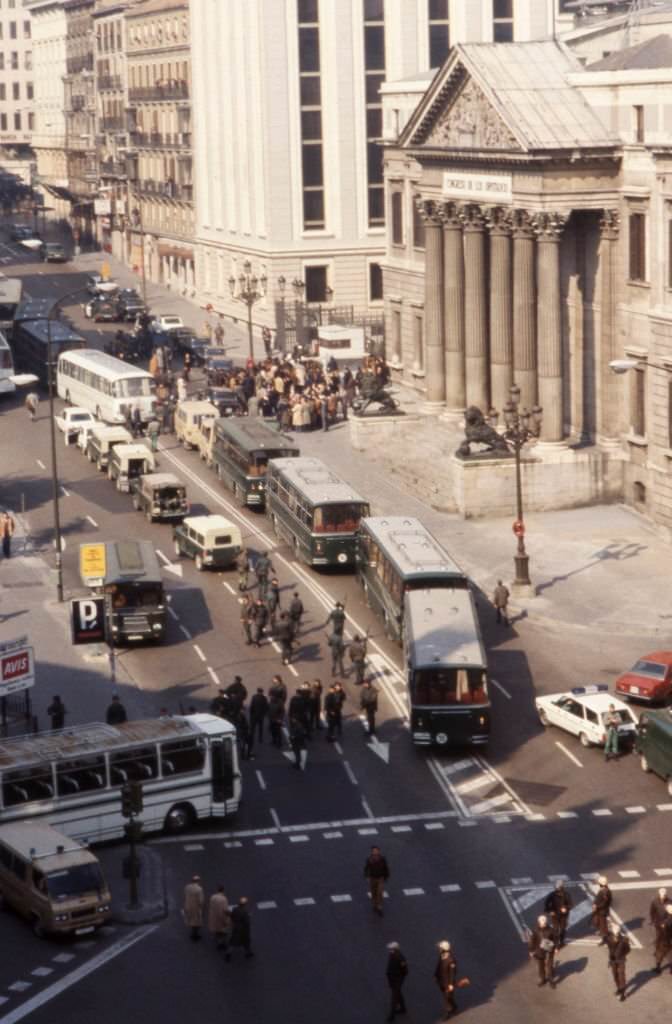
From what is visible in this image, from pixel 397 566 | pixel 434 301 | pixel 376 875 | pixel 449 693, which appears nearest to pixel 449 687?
pixel 449 693

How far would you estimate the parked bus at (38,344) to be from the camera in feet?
374

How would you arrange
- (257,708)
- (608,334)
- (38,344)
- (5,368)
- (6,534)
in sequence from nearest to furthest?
(257,708)
(6,534)
(608,334)
(5,368)
(38,344)

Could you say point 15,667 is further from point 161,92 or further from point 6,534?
point 161,92

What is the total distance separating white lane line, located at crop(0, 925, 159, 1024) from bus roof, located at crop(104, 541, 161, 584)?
72.3ft

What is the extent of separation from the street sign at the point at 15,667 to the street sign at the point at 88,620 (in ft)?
17.1

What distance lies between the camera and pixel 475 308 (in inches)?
3435

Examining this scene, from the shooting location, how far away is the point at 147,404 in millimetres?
100250

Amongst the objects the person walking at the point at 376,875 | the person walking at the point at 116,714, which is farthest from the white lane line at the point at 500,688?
the person walking at the point at 376,875

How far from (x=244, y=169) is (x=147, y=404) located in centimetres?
3943

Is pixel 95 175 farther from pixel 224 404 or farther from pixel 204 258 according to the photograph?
pixel 224 404

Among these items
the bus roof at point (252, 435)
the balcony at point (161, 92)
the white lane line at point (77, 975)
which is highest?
the balcony at point (161, 92)

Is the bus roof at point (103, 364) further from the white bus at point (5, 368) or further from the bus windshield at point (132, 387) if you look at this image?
the white bus at point (5, 368)

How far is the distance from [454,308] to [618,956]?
5329 centimetres

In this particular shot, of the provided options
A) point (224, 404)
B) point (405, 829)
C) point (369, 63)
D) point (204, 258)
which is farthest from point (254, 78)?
point (405, 829)
